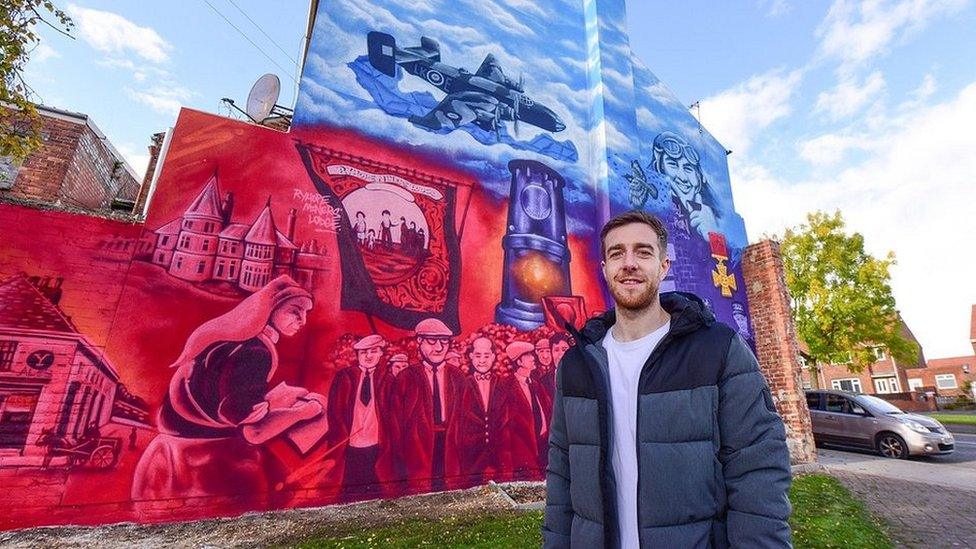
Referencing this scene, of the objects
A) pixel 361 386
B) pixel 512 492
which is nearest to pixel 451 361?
pixel 361 386

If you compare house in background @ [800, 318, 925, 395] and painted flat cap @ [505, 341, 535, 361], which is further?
house in background @ [800, 318, 925, 395]

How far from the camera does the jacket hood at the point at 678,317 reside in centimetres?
185

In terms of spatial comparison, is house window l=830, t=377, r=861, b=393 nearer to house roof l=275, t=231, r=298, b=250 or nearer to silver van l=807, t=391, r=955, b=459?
silver van l=807, t=391, r=955, b=459

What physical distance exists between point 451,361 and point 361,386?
1422mm

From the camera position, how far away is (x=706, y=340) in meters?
1.83

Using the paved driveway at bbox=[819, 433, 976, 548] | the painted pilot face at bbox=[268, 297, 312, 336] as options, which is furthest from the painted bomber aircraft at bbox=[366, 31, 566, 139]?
the paved driveway at bbox=[819, 433, 976, 548]

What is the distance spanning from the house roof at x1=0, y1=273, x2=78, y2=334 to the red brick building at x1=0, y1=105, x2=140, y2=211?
13.3ft

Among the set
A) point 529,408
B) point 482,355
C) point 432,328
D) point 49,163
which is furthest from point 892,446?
point 49,163

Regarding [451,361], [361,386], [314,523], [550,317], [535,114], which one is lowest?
[314,523]

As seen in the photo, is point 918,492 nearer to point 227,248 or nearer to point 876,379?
point 227,248

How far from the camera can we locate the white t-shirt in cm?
177

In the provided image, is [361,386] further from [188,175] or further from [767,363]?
[767,363]

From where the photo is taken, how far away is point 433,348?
665cm

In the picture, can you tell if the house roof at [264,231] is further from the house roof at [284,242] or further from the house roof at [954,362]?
the house roof at [954,362]
